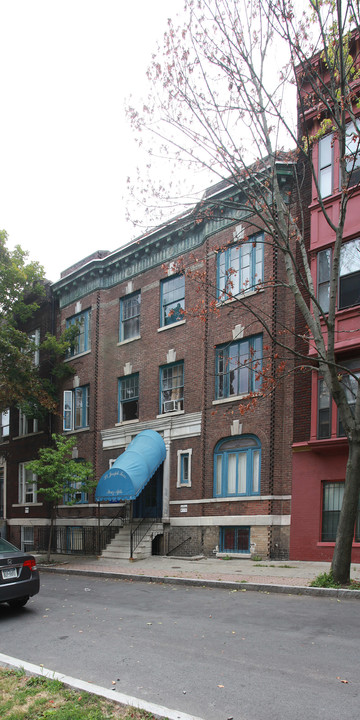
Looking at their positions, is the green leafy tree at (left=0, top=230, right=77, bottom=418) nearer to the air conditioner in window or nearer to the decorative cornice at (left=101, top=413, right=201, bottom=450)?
the decorative cornice at (left=101, top=413, right=201, bottom=450)

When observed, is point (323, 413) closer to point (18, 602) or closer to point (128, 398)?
point (18, 602)

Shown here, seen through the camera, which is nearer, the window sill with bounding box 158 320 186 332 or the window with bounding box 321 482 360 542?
the window with bounding box 321 482 360 542

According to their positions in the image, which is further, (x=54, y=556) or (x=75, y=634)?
(x=54, y=556)

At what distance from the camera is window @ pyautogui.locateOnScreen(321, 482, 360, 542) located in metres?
16.2

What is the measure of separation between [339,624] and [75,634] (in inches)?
152

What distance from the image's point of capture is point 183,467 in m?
21.0

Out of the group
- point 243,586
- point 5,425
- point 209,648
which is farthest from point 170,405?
point 209,648

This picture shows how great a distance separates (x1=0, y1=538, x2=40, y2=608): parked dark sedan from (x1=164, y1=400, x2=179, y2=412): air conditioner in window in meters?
11.1

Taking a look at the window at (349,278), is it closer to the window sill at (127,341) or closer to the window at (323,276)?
the window at (323,276)

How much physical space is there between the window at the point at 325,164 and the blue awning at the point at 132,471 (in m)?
10.0

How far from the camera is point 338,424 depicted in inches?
638

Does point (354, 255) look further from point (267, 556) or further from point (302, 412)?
point (267, 556)

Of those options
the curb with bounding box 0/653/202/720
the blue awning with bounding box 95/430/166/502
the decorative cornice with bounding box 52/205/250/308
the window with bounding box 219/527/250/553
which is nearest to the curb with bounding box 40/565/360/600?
the blue awning with bounding box 95/430/166/502

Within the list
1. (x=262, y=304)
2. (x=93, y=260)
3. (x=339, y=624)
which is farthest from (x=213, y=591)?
(x=93, y=260)
